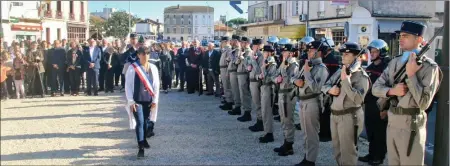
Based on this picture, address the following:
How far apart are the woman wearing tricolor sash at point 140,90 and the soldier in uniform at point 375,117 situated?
119 inches

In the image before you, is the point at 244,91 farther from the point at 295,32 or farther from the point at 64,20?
the point at 295,32

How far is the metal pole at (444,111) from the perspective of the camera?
3.92m

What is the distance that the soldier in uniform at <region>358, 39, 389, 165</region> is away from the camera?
5.61m

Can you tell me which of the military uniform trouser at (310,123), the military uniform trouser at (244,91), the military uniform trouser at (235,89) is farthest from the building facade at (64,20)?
the military uniform trouser at (235,89)

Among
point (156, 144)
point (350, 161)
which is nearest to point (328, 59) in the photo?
point (350, 161)

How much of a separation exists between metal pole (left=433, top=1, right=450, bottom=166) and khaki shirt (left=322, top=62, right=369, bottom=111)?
73 centimetres

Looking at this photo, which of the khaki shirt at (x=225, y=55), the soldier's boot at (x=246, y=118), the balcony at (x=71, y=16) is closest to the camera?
the balcony at (x=71, y=16)

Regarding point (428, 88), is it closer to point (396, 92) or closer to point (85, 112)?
point (396, 92)

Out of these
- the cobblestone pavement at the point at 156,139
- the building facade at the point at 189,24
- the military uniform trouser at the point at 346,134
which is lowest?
the cobblestone pavement at the point at 156,139

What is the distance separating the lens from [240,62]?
9.01 meters

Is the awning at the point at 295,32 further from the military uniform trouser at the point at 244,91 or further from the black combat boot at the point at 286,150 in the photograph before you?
the black combat boot at the point at 286,150

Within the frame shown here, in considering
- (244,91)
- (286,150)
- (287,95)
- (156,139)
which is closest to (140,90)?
(156,139)

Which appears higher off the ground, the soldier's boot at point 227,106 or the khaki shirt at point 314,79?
the khaki shirt at point 314,79

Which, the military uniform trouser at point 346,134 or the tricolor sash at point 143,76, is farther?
the tricolor sash at point 143,76
